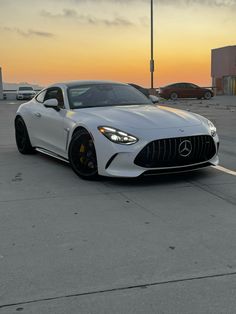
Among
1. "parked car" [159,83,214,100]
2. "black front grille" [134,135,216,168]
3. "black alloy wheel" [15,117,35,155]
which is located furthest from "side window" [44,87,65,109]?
"parked car" [159,83,214,100]

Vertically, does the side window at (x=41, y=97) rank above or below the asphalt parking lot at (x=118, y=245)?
above

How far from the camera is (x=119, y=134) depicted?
6199mm

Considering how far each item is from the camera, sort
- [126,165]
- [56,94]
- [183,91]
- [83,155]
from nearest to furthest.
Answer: [126,165]
[83,155]
[56,94]
[183,91]

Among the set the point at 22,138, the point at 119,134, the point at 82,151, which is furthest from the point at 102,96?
the point at 22,138

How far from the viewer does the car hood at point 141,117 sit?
632cm

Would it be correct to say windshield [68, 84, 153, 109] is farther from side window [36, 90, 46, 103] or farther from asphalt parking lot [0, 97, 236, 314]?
asphalt parking lot [0, 97, 236, 314]

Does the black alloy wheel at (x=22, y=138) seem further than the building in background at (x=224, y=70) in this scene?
No

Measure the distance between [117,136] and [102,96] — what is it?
63.6 inches

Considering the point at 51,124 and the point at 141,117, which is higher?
the point at 141,117

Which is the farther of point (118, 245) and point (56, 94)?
point (56, 94)

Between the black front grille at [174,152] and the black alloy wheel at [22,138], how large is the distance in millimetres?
3371

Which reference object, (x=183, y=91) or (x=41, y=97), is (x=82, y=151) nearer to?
(x=41, y=97)

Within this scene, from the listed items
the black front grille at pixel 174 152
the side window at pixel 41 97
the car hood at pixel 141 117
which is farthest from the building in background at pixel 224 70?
the black front grille at pixel 174 152

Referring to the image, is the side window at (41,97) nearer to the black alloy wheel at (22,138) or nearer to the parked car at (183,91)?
the black alloy wheel at (22,138)
